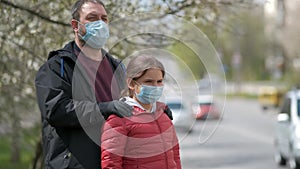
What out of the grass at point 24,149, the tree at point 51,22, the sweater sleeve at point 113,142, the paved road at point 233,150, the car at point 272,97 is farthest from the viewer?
the car at point 272,97

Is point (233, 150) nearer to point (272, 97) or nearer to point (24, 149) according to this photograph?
point (24, 149)

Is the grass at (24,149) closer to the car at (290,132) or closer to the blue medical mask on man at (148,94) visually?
the car at (290,132)

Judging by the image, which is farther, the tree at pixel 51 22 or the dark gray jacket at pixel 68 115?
the tree at pixel 51 22

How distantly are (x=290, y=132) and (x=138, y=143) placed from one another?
11.5 meters

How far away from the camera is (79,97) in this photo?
14.4 feet

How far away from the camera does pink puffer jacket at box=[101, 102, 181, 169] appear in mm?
4215

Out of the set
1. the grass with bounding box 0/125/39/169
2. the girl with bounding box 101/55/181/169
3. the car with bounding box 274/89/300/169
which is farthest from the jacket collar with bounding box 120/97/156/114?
the car with bounding box 274/89/300/169

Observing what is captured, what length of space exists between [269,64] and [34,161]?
8462 centimetres

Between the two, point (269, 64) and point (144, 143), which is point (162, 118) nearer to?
point (144, 143)

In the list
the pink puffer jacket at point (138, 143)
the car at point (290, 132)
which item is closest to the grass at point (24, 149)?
the car at point (290, 132)

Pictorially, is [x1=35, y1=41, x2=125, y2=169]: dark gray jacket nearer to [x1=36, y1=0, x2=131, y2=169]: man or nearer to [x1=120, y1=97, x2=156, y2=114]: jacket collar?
[x1=36, y1=0, x2=131, y2=169]: man

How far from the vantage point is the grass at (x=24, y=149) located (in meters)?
13.2

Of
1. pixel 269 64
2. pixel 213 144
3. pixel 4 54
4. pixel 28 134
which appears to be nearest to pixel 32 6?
pixel 4 54

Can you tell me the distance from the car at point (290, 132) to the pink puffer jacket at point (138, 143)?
35.5ft
